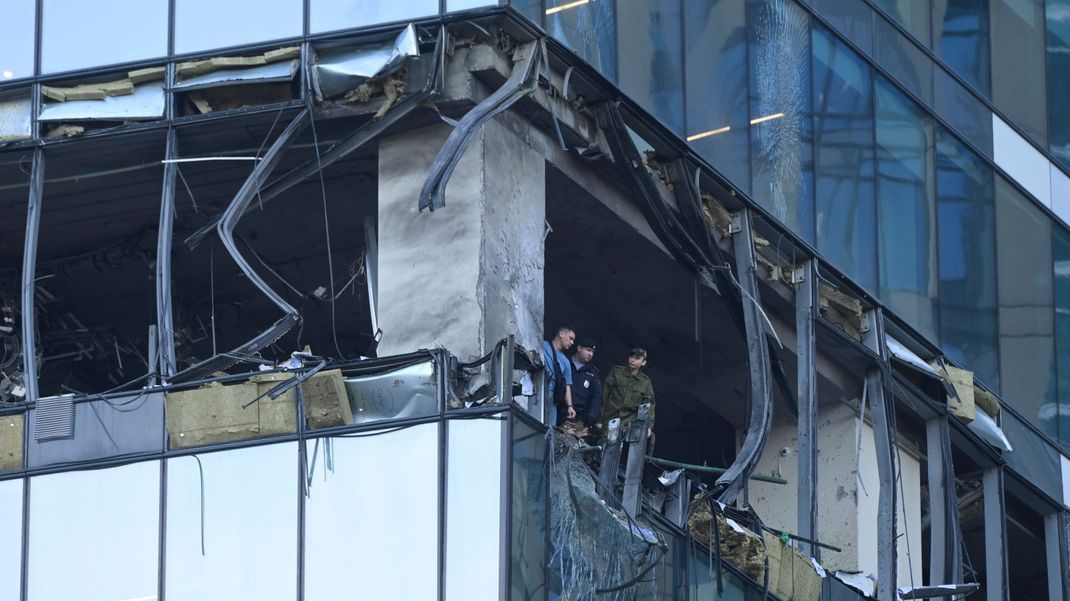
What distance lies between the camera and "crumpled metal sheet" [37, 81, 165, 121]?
25984mm

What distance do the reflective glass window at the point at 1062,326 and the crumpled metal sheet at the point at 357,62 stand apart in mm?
15399

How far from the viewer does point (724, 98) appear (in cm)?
2975

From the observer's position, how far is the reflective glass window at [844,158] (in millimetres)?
31812

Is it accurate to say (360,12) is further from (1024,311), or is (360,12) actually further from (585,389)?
(1024,311)

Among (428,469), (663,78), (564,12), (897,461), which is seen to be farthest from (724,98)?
(428,469)

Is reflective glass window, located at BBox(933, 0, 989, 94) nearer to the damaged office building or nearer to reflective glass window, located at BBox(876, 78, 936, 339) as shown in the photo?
the damaged office building

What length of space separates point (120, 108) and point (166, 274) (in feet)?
7.03

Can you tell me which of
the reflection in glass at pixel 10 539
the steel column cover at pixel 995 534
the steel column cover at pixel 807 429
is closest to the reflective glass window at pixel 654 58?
the steel column cover at pixel 807 429

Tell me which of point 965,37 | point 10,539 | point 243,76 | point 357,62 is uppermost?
point 965,37

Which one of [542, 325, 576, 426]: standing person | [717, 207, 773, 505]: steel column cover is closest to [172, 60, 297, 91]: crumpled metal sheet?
[542, 325, 576, 426]: standing person

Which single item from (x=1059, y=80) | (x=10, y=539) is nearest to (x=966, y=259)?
(x=1059, y=80)

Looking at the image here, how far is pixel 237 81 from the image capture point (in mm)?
25688

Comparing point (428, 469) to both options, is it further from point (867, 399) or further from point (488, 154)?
point (867, 399)

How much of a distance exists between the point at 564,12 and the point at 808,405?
22.7 ft
